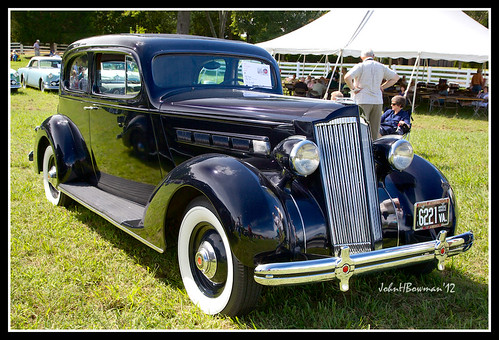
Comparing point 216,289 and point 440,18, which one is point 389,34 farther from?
point 216,289

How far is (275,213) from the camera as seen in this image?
7.98 ft

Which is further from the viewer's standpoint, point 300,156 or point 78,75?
point 78,75

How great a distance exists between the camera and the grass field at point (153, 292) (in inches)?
106

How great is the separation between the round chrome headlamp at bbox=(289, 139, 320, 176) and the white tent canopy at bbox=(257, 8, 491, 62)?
10.2m

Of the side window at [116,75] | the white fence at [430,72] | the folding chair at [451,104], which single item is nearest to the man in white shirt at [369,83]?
the side window at [116,75]

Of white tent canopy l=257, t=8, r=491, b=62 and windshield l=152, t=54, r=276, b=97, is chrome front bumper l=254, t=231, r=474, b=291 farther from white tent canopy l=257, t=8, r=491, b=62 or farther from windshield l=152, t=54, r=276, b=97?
white tent canopy l=257, t=8, r=491, b=62

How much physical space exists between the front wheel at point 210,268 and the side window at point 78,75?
2.35 metres

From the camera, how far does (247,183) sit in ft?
8.27

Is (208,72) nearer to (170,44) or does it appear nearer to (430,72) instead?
(170,44)

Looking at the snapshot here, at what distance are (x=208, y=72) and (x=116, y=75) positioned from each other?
88cm

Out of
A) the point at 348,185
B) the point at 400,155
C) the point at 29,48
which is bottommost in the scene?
the point at 348,185

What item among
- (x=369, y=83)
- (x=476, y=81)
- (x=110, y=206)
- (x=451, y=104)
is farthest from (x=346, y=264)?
(x=476, y=81)

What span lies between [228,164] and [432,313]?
5.22ft

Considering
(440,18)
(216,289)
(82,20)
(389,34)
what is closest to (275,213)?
(216,289)
